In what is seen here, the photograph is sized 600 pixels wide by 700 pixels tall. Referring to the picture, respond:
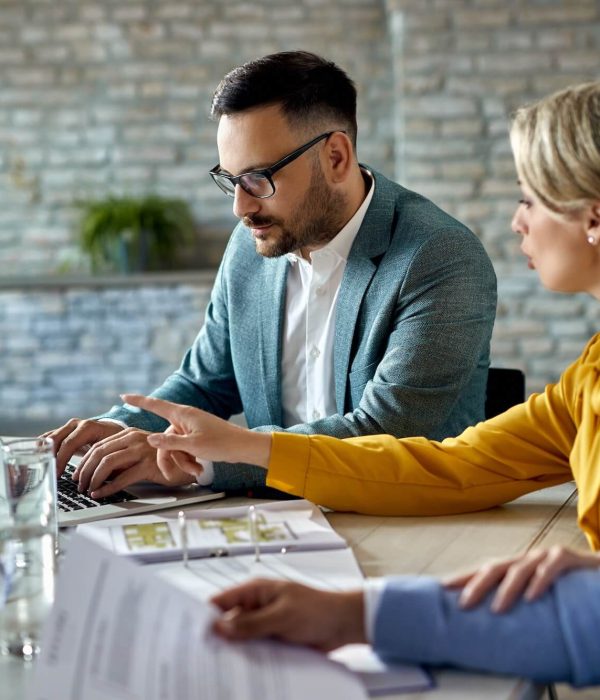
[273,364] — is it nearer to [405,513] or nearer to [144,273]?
[405,513]

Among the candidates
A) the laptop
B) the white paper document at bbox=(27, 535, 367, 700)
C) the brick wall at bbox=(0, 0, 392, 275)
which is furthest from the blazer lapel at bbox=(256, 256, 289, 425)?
the brick wall at bbox=(0, 0, 392, 275)

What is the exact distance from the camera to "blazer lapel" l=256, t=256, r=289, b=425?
2.21 m

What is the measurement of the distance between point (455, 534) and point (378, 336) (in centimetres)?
65

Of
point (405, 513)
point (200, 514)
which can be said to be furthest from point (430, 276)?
point (200, 514)

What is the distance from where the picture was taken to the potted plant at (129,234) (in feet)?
17.6

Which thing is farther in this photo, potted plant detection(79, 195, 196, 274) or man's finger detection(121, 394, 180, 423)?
potted plant detection(79, 195, 196, 274)

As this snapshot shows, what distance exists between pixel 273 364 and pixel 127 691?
4.56 ft

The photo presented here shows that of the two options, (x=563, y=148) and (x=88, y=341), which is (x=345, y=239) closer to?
(x=563, y=148)

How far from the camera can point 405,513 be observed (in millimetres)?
1529

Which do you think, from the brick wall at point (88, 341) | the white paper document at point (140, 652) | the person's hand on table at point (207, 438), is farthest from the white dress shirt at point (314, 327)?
the brick wall at point (88, 341)

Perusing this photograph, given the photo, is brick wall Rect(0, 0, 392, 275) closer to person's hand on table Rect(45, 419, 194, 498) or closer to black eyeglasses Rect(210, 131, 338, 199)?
black eyeglasses Rect(210, 131, 338, 199)

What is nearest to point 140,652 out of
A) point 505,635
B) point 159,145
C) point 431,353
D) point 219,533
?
point 505,635

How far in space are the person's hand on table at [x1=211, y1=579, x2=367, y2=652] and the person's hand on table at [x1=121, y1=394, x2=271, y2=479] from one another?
0.56m

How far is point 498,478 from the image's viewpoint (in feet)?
5.07
